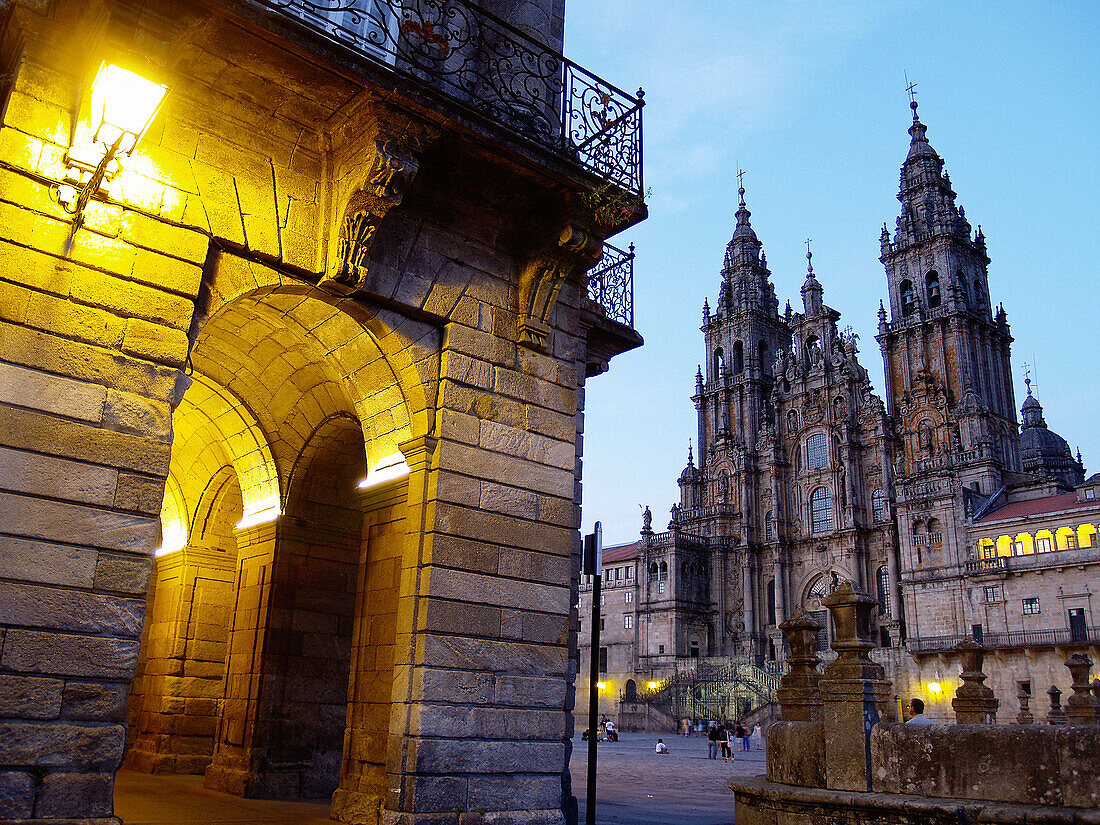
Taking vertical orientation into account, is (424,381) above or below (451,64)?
below

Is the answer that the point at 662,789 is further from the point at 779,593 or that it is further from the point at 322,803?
the point at 779,593

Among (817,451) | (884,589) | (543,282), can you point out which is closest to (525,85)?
(543,282)

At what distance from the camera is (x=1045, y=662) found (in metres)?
41.4

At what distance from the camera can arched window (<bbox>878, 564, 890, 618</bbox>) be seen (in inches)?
2175

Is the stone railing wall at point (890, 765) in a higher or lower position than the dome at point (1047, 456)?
lower

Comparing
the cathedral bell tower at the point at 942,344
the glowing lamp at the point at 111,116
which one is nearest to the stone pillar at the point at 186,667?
the glowing lamp at the point at 111,116

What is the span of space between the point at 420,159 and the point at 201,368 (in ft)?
13.6

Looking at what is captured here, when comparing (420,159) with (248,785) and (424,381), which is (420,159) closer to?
(424,381)

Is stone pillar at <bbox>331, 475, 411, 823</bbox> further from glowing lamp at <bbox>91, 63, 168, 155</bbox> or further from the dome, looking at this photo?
the dome

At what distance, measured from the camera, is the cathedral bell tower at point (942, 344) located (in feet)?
178

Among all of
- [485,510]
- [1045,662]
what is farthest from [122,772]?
[1045,662]

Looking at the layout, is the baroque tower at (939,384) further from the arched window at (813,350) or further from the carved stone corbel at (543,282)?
the carved stone corbel at (543,282)

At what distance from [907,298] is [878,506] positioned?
15.3 meters

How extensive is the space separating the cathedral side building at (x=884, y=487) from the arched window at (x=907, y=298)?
0.54ft
